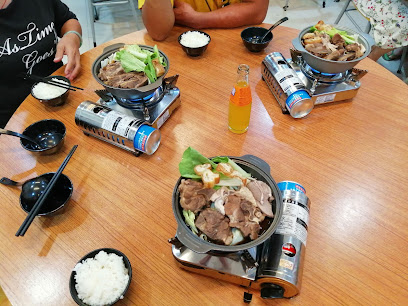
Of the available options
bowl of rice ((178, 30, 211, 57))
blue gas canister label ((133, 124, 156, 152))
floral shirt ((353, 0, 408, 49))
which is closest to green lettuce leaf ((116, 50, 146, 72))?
blue gas canister label ((133, 124, 156, 152))

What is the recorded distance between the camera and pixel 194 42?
2068 millimetres

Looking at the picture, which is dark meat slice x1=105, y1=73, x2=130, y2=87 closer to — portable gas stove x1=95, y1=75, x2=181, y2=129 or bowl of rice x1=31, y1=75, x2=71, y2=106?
portable gas stove x1=95, y1=75, x2=181, y2=129

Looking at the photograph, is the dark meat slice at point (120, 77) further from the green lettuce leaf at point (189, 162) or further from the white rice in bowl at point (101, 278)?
the white rice in bowl at point (101, 278)

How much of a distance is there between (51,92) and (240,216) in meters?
1.40

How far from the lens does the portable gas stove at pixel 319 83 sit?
1.63 m

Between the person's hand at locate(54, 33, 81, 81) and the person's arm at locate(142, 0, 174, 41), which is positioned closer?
the person's hand at locate(54, 33, 81, 81)

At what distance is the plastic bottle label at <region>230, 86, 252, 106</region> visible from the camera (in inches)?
54.7

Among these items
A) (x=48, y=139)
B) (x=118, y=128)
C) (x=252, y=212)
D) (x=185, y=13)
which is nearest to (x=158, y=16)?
(x=185, y=13)

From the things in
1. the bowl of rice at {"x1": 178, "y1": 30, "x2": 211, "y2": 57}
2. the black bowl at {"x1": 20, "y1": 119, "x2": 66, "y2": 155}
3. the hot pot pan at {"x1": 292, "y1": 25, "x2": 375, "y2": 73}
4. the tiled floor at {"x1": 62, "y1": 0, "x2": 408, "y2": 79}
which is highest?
the hot pot pan at {"x1": 292, "y1": 25, "x2": 375, "y2": 73}

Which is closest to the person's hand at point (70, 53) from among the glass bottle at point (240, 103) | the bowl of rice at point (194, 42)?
the bowl of rice at point (194, 42)

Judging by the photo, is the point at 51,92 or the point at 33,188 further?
the point at 51,92

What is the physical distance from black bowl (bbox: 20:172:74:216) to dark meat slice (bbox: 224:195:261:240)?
2.38ft

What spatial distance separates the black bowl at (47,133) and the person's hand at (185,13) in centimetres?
130

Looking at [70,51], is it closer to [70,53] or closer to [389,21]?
[70,53]
